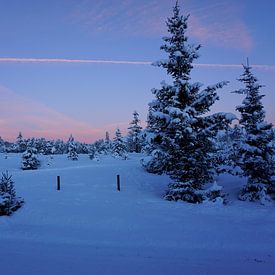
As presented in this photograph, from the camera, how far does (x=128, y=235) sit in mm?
11258

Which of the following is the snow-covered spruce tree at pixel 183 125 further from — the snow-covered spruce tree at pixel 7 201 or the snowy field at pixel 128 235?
the snow-covered spruce tree at pixel 7 201

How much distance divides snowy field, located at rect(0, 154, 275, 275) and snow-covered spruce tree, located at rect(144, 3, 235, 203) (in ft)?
6.58

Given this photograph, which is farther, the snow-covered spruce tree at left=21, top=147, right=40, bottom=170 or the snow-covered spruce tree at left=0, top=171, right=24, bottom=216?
the snow-covered spruce tree at left=21, top=147, right=40, bottom=170

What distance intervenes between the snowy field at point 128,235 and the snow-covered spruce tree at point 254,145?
1886 mm

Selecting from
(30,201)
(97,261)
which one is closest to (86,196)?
(30,201)

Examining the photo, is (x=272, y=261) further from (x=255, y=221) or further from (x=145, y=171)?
(x=145, y=171)

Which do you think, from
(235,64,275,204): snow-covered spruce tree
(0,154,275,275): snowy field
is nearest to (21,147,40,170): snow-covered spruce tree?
(0,154,275,275): snowy field

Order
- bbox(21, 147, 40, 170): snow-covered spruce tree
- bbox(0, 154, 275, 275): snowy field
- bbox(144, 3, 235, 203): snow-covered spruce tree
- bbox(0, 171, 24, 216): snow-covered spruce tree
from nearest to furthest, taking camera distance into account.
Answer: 1. bbox(0, 154, 275, 275): snowy field
2. bbox(0, 171, 24, 216): snow-covered spruce tree
3. bbox(144, 3, 235, 203): snow-covered spruce tree
4. bbox(21, 147, 40, 170): snow-covered spruce tree

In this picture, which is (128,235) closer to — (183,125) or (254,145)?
(183,125)

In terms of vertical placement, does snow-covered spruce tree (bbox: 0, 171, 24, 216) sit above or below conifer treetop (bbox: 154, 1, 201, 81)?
below

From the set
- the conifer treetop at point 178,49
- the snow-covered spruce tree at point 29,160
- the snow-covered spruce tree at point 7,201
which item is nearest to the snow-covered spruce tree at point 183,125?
the conifer treetop at point 178,49

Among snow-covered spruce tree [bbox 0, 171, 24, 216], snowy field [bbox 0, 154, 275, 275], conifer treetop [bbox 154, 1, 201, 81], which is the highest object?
conifer treetop [bbox 154, 1, 201, 81]

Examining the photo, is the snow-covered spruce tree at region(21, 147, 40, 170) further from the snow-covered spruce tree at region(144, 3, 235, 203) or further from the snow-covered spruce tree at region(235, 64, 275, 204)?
the snow-covered spruce tree at region(235, 64, 275, 204)

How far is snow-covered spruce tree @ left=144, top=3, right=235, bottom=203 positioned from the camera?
60.3 feet
